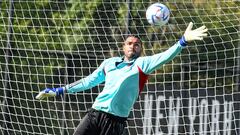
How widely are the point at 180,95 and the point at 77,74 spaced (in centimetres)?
154

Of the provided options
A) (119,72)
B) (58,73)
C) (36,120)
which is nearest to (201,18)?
(58,73)

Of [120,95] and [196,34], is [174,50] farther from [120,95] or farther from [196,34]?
[120,95]

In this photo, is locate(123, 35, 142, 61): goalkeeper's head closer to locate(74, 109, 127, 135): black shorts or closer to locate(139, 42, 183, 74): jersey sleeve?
locate(139, 42, 183, 74): jersey sleeve

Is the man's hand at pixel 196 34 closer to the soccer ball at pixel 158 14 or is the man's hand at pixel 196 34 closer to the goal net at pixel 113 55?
the soccer ball at pixel 158 14

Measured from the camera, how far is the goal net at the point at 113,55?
805 centimetres

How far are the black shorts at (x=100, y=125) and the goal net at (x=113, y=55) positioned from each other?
9.20ft

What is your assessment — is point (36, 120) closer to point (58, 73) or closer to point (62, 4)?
point (58, 73)

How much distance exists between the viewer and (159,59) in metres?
5.19

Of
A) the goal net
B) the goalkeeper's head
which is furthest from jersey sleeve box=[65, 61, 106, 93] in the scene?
the goal net

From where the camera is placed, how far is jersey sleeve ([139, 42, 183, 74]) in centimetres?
506

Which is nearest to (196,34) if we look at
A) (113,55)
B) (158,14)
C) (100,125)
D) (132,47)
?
(132,47)

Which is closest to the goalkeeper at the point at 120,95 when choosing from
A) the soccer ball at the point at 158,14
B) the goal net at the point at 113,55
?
the soccer ball at the point at 158,14

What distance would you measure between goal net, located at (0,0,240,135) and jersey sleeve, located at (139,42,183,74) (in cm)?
271

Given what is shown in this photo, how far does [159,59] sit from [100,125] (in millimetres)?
774
